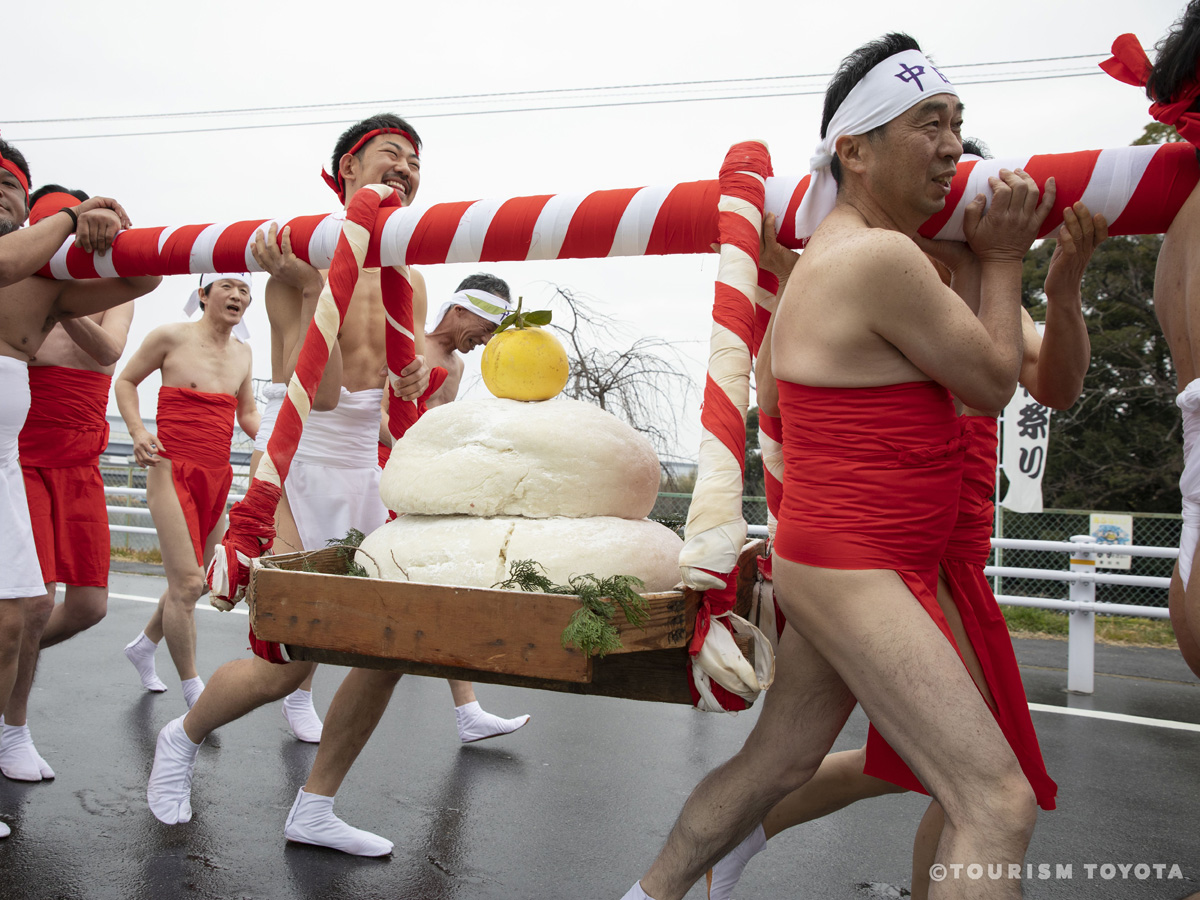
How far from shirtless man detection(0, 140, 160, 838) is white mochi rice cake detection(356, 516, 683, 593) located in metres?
1.65

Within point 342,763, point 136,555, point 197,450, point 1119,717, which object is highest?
point 197,450

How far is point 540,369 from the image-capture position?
A: 2.44 m

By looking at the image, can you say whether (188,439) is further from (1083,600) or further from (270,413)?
(1083,600)

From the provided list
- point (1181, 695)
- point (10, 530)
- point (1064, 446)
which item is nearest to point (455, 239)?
point (10, 530)

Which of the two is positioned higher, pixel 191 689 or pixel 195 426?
pixel 195 426

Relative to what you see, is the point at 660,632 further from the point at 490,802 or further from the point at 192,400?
the point at 192,400

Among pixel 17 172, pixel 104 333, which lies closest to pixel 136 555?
pixel 104 333

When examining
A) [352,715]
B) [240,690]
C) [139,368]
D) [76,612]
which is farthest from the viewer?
[139,368]

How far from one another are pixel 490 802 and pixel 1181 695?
4532mm

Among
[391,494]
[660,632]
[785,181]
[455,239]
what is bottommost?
[660,632]

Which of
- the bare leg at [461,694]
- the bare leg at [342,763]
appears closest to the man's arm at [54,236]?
the bare leg at [342,763]

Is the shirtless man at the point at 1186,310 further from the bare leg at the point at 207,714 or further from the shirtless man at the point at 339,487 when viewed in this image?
the bare leg at the point at 207,714

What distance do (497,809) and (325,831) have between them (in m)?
0.72

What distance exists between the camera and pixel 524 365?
95.7 inches
